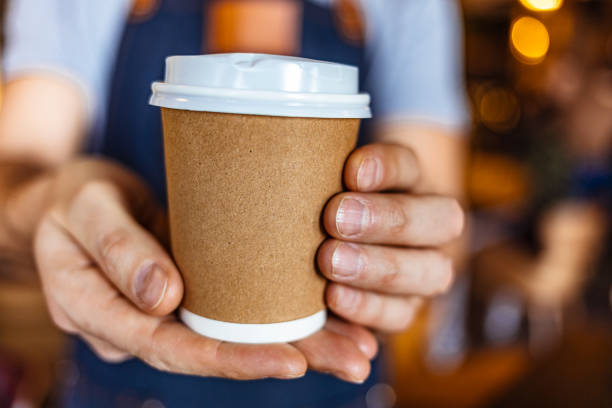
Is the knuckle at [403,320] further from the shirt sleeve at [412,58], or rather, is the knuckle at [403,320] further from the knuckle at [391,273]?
the shirt sleeve at [412,58]

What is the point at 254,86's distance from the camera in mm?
520

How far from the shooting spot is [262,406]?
3.71ft

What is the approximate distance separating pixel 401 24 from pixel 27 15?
2.82ft

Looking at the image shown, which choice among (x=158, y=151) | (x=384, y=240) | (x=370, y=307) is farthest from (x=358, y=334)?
(x=158, y=151)

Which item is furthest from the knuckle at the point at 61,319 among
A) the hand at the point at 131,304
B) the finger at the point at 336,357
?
the finger at the point at 336,357

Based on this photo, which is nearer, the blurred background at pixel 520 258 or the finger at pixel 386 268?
the finger at pixel 386 268

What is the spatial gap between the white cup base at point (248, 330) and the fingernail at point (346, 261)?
0.09 metres

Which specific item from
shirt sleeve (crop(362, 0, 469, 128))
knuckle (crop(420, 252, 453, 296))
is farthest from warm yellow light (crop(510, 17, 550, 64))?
knuckle (crop(420, 252, 453, 296))

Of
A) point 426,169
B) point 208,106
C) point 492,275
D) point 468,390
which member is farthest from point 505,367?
point 208,106

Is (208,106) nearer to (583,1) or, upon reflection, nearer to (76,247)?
(76,247)

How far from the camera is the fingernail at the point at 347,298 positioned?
673 mm

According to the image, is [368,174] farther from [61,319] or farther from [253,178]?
[61,319]

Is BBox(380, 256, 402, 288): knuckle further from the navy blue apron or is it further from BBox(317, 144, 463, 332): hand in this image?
the navy blue apron

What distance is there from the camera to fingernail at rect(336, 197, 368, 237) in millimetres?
592
